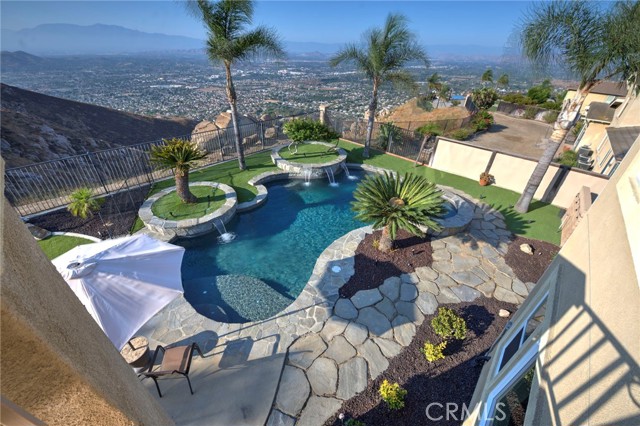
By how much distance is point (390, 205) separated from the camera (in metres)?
7.89

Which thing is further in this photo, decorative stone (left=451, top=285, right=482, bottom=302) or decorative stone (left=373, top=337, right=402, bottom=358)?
decorative stone (left=451, top=285, right=482, bottom=302)

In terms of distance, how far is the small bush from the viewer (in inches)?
188

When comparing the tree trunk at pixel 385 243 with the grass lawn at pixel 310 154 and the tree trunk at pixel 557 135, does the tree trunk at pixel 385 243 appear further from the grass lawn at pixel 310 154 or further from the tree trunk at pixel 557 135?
the grass lawn at pixel 310 154

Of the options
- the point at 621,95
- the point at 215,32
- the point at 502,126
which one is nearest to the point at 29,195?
the point at 215,32

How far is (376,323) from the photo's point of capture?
6.47 m

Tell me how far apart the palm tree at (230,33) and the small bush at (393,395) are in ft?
41.7

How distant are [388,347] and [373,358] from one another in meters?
0.47

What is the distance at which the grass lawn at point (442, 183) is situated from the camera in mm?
10250

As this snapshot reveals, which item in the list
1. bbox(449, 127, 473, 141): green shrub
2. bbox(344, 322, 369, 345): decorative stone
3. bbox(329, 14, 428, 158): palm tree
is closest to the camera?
bbox(344, 322, 369, 345): decorative stone

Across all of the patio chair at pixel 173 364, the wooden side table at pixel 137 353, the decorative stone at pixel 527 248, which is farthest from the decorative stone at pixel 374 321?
the decorative stone at pixel 527 248

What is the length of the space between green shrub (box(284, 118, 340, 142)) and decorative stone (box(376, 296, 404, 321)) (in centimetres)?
1111

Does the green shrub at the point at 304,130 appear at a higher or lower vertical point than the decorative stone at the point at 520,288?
higher

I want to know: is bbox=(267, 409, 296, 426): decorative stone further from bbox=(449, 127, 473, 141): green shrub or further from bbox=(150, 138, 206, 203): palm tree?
bbox=(449, 127, 473, 141): green shrub

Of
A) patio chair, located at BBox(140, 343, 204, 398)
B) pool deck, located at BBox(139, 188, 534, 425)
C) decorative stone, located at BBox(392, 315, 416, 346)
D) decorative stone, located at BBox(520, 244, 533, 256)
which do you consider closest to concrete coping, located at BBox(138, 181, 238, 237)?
pool deck, located at BBox(139, 188, 534, 425)
